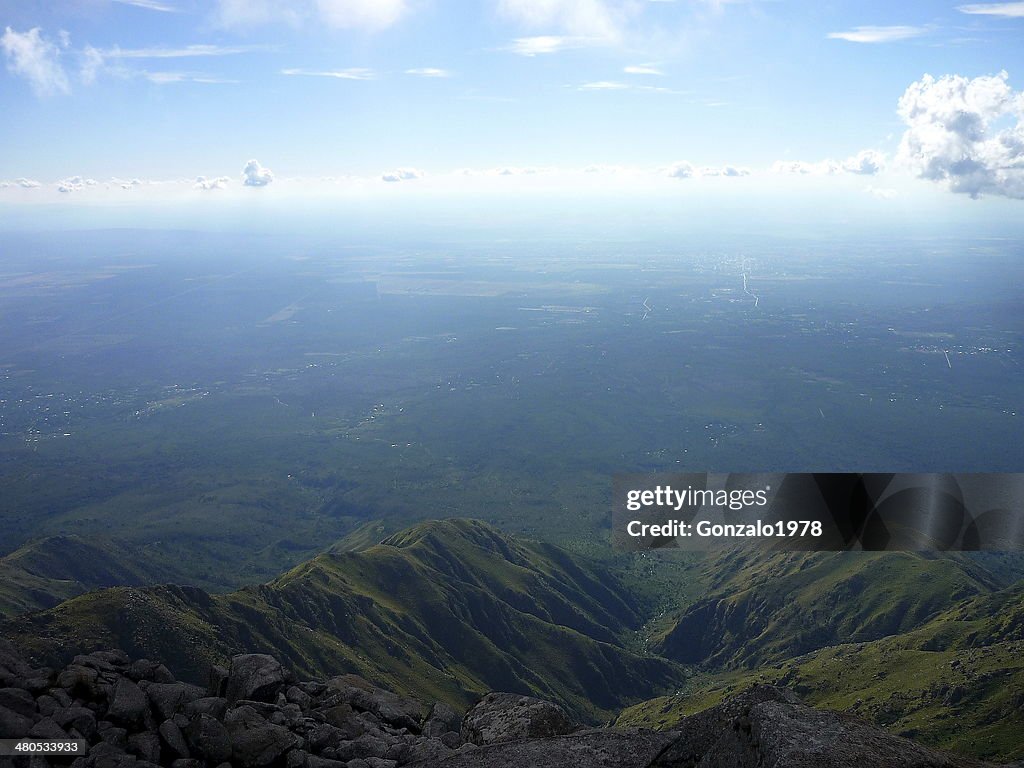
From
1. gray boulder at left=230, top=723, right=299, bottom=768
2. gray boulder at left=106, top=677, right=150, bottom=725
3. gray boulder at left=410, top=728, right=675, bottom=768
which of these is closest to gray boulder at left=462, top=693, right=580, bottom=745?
gray boulder at left=410, top=728, right=675, bottom=768

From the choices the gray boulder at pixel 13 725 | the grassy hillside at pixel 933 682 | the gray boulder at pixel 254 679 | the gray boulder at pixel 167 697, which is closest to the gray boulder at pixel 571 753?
the gray boulder at pixel 254 679

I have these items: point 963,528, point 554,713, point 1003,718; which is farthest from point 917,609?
point 554,713

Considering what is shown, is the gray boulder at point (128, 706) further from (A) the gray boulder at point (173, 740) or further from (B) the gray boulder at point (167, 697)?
(A) the gray boulder at point (173, 740)

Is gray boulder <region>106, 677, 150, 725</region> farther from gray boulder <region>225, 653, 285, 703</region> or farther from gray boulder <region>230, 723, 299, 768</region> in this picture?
gray boulder <region>225, 653, 285, 703</region>

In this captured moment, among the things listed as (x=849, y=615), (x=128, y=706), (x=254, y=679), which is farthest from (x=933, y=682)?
(x=128, y=706)

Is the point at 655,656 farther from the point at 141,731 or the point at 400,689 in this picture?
the point at 141,731

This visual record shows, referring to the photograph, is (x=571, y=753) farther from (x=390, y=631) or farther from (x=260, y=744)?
(x=390, y=631)
